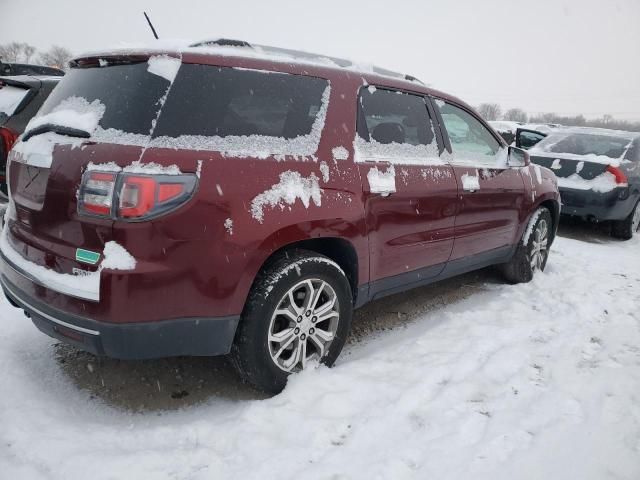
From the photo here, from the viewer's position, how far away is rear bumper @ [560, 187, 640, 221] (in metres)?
6.48

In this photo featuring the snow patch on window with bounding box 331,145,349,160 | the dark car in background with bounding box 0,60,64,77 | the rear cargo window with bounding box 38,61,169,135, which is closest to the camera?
the rear cargo window with bounding box 38,61,169,135

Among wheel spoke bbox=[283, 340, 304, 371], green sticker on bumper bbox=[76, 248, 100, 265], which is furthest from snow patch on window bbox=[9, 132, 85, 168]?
wheel spoke bbox=[283, 340, 304, 371]

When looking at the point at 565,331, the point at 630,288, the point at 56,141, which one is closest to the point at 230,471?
the point at 56,141

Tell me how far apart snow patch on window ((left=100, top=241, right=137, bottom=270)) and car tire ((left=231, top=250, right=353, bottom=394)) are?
60cm

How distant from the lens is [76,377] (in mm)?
2605

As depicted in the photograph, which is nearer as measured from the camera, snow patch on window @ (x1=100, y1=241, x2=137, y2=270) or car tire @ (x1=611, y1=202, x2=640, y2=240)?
snow patch on window @ (x1=100, y1=241, x2=137, y2=270)

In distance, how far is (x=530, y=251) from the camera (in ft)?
14.7

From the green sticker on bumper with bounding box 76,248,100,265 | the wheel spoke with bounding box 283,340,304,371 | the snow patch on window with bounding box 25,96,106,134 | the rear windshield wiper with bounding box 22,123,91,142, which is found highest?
the snow patch on window with bounding box 25,96,106,134

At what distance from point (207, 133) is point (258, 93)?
1.25ft

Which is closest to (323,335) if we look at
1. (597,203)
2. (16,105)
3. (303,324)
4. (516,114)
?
(303,324)

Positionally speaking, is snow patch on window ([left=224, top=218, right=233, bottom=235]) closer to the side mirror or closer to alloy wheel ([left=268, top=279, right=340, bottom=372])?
alloy wheel ([left=268, top=279, right=340, bottom=372])

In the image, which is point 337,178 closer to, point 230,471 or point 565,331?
point 230,471

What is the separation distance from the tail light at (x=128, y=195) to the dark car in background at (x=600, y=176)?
20.5ft

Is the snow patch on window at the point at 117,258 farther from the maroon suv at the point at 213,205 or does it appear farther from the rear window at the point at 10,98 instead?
the rear window at the point at 10,98
